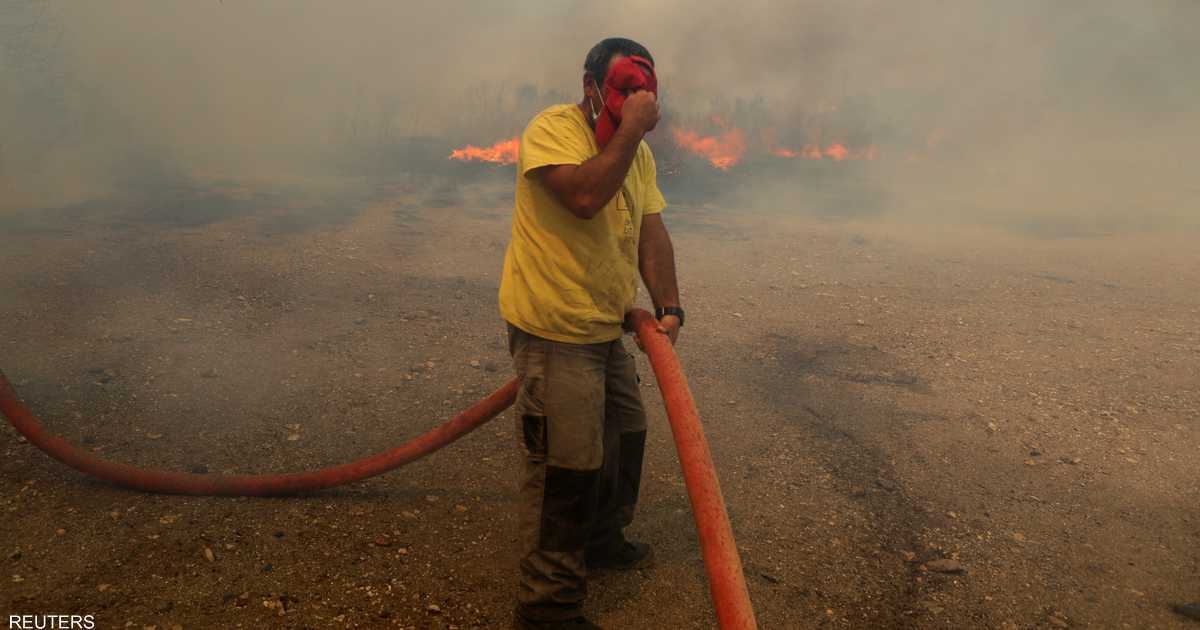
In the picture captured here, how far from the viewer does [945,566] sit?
3100 millimetres

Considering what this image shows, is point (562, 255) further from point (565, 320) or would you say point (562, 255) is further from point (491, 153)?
point (491, 153)

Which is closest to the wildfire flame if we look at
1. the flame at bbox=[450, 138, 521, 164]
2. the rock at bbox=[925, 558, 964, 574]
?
the flame at bbox=[450, 138, 521, 164]

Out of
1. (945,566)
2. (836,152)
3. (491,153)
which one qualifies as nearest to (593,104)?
(945,566)

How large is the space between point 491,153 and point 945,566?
12.3 m

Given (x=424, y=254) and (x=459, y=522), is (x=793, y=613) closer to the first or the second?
(x=459, y=522)

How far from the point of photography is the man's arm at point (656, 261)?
9.40 ft

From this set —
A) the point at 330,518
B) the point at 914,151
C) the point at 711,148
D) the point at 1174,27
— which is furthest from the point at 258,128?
the point at 1174,27

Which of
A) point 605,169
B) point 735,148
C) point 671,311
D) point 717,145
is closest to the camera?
point 605,169

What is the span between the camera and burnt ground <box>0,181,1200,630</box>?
2795mm

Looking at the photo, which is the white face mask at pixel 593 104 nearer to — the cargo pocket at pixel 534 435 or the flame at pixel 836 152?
the cargo pocket at pixel 534 435

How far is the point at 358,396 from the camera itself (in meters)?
4.39

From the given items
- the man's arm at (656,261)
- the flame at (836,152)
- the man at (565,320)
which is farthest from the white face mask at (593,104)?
the flame at (836,152)

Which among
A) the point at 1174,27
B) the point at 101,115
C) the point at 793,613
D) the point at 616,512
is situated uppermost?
the point at 1174,27

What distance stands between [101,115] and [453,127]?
619 cm
